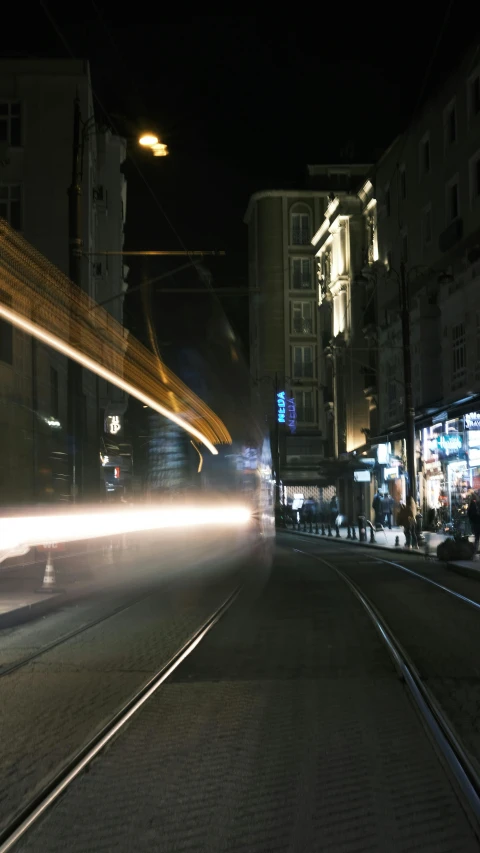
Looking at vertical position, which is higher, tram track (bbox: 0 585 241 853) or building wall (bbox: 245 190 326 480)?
building wall (bbox: 245 190 326 480)

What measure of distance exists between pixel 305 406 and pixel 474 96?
154 ft

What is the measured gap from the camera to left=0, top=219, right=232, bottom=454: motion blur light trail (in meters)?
23.0

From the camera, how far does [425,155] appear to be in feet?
137

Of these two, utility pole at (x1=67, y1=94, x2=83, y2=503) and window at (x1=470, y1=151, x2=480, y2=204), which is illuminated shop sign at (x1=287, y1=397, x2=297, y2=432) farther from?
utility pole at (x1=67, y1=94, x2=83, y2=503)

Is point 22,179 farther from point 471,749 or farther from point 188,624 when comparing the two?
point 471,749

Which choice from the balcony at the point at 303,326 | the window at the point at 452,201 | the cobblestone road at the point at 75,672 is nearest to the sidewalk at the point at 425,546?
the cobblestone road at the point at 75,672

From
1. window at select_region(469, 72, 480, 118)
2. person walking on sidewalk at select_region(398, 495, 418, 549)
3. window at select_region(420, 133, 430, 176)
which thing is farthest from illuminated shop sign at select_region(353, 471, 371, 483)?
window at select_region(469, 72, 480, 118)

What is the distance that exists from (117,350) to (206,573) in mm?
15418

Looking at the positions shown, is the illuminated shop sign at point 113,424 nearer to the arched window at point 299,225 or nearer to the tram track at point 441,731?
the tram track at point 441,731

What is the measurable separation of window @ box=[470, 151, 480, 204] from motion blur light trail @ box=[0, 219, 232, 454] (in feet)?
42.0

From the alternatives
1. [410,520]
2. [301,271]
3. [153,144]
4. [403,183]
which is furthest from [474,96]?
[301,271]

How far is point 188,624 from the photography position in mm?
12492

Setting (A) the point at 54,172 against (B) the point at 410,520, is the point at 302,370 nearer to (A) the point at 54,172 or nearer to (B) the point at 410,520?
(A) the point at 54,172

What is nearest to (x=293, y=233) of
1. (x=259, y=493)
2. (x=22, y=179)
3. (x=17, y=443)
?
(x=22, y=179)
